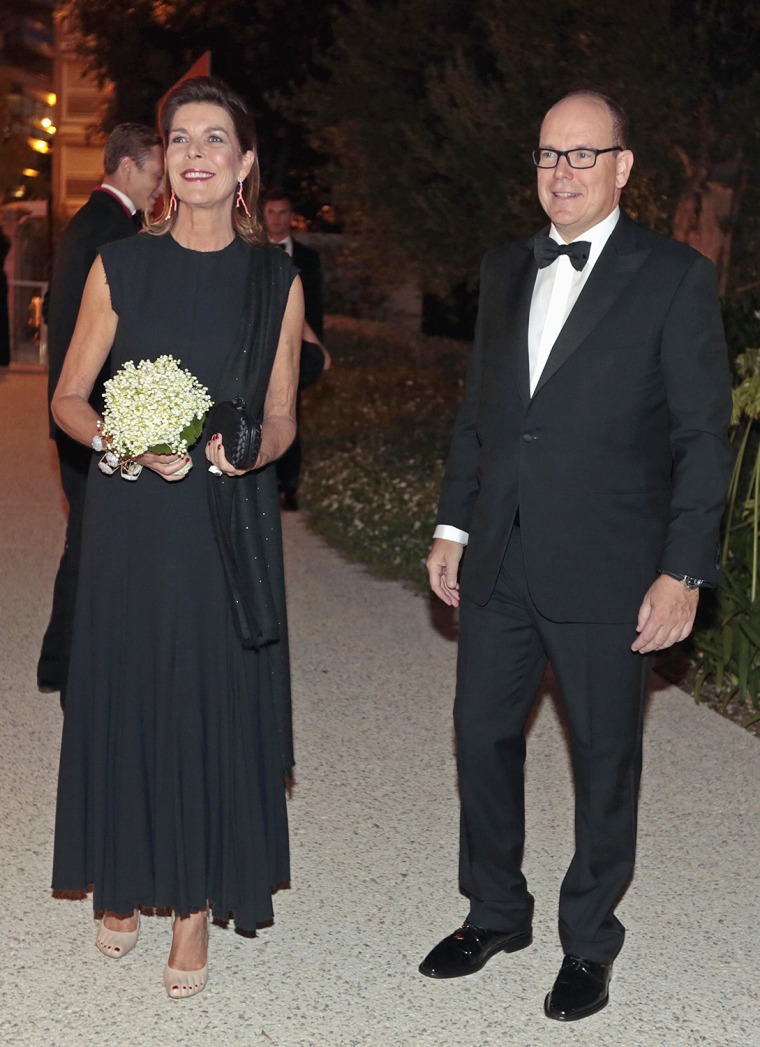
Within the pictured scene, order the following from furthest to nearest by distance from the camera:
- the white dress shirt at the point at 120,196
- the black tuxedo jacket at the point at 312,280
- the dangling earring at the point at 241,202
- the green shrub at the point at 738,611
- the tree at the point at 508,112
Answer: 1. the tree at the point at 508,112
2. the black tuxedo jacket at the point at 312,280
3. the green shrub at the point at 738,611
4. the white dress shirt at the point at 120,196
5. the dangling earring at the point at 241,202

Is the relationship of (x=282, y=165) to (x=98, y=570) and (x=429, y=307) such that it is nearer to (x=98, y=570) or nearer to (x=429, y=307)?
(x=429, y=307)

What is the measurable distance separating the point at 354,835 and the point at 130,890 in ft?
4.35

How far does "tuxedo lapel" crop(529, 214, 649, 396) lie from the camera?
393 centimetres

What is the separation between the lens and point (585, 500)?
13.1 feet

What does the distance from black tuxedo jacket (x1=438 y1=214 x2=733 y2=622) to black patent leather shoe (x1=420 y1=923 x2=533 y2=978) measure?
105 cm

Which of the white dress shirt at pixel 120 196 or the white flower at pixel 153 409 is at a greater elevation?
the white dress shirt at pixel 120 196

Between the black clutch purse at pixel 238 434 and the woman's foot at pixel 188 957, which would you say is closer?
the black clutch purse at pixel 238 434

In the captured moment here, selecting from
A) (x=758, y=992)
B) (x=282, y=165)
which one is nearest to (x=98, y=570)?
(x=758, y=992)

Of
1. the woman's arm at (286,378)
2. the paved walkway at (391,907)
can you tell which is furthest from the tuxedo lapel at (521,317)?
the paved walkway at (391,907)

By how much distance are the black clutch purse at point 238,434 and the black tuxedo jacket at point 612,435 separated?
0.68 metres

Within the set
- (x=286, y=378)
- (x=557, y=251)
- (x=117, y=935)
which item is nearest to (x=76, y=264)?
(x=286, y=378)


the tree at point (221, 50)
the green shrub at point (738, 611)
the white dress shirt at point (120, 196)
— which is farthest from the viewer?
the tree at point (221, 50)

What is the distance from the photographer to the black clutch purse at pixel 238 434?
12.8ft

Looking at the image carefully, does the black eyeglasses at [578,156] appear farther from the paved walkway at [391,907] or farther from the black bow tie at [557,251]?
the paved walkway at [391,907]
